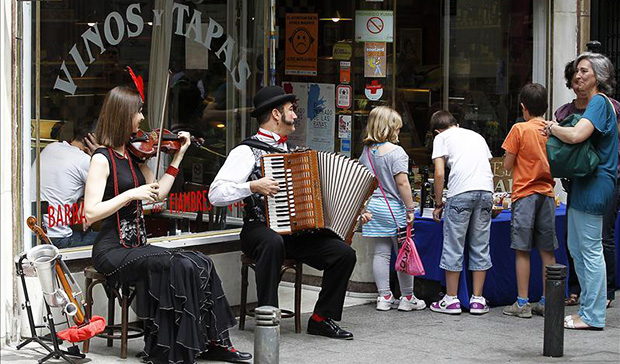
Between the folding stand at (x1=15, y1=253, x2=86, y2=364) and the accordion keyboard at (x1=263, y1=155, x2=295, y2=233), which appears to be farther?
the accordion keyboard at (x1=263, y1=155, x2=295, y2=233)

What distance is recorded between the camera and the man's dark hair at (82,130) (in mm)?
7875

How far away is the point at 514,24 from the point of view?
1156cm

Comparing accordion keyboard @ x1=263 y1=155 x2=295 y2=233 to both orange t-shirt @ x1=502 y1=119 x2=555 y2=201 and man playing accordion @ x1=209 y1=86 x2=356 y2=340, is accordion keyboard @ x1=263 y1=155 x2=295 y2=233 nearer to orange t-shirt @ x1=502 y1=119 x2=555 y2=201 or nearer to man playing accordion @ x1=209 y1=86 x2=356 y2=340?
man playing accordion @ x1=209 y1=86 x2=356 y2=340

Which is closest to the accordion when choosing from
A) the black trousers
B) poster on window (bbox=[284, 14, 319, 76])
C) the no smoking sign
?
the black trousers

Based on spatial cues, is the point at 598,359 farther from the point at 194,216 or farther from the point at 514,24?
the point at 514,24

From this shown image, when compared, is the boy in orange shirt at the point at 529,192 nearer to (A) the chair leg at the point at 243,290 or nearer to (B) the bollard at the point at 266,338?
(A) the chair leg at the point at 243,290

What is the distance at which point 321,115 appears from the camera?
1012cm

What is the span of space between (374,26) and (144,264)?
391cm

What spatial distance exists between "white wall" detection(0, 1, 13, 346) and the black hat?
5.75ft

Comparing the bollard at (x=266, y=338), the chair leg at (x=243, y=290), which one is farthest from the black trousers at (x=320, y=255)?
the bollard at (x=266, y=338)

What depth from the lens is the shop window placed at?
7.63 m

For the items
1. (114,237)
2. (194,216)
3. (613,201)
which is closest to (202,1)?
(194,216)

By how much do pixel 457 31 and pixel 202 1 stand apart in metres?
3.30

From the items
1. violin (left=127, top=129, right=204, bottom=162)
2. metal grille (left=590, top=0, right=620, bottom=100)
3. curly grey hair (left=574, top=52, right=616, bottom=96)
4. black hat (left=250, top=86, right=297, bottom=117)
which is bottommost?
violin (left=127, top=129, right=204, bottom=162)
